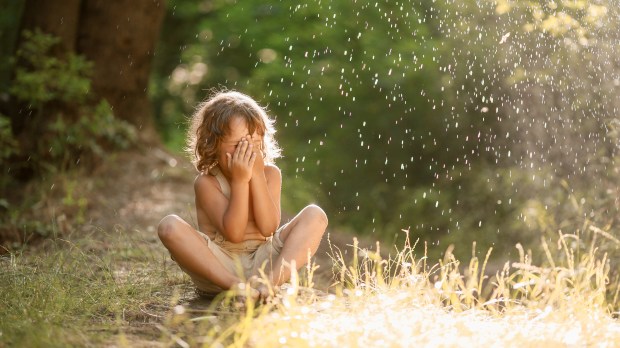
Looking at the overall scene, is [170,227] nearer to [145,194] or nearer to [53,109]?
[145,194]

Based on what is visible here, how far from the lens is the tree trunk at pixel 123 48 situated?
9.77 metres

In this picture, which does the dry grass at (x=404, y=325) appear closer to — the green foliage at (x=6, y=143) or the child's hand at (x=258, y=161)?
the child's hand at (x=258, y=161)

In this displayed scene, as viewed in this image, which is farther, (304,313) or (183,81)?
(183,81)

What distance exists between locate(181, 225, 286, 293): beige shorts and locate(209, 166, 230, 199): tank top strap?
22 cm

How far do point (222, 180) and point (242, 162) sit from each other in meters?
0.31

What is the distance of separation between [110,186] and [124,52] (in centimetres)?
155

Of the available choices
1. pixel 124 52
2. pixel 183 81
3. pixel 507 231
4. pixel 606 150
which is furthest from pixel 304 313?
pixel 183 81

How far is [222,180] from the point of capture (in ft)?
15.5

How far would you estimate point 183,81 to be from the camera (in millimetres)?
16938

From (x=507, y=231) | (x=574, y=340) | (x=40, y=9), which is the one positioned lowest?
(x=507, y=231)

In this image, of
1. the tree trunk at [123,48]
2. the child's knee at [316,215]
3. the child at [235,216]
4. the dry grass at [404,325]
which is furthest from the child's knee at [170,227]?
the tree trunk at [123,48]

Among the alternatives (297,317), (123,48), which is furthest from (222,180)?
(123,48)

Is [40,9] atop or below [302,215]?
atop

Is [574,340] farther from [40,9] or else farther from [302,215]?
[40,9]
